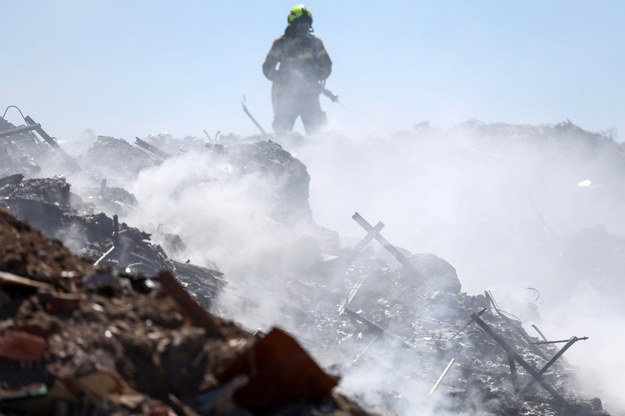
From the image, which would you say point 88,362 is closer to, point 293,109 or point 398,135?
point 293,109

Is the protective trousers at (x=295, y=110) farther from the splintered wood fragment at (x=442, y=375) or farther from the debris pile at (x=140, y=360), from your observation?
the debris pile at (x=140, y=360)

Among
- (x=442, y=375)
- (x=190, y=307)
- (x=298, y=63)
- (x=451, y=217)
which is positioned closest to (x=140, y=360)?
(x=190, y=307)

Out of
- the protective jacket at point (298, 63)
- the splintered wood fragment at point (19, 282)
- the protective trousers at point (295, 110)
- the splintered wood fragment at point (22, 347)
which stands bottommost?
the splintered wood fragment at point (22, 347)

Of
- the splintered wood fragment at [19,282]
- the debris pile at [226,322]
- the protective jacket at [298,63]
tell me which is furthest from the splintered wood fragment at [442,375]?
the protective jacket at [298,63]

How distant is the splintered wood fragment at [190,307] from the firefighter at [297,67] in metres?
13.4

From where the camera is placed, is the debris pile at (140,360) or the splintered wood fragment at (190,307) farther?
the splintered wood fragment at (190,307)

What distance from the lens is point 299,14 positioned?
53.7 ft

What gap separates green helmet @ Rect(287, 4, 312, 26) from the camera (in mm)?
16375

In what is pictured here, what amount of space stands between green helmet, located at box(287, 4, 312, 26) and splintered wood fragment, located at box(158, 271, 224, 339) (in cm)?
1358

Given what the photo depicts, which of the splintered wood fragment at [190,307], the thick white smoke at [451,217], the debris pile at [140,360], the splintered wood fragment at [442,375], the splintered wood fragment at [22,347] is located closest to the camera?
the debris pile at [140,360]

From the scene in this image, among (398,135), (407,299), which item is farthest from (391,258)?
(398,135)

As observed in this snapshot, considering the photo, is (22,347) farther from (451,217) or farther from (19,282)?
(451,217)

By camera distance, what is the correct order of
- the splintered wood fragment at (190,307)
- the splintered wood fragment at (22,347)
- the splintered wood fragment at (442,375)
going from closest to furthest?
the splintered wood fragment at (22,347) < the splintered wood fragment at (190,307) < the splintered wood fragment at (442,375)

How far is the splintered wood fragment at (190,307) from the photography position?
130 inches
